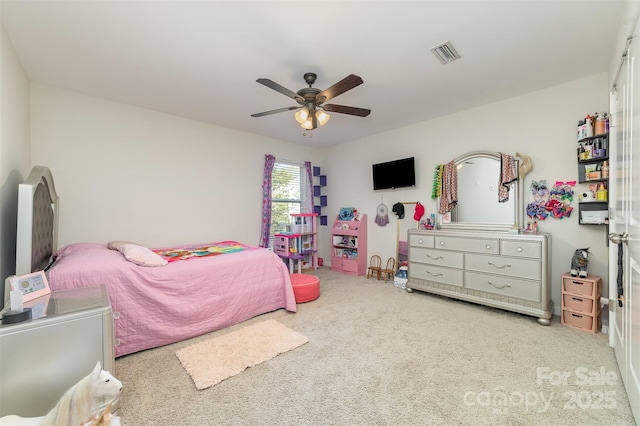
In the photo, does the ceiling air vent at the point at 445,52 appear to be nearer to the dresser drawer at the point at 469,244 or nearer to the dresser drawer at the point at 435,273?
the dresser drawer at the point at 469,244

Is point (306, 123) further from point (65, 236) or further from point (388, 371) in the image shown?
point (65, 236)

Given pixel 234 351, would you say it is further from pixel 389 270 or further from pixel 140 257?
pixel 389 270

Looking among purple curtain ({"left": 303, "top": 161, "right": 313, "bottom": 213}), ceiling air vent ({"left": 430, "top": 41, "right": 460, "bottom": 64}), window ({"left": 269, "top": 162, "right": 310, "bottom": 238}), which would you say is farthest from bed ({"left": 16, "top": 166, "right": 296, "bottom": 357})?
ceiling air vent ({"left": 430, "top": 41, "right": 460, "bottom": 64})

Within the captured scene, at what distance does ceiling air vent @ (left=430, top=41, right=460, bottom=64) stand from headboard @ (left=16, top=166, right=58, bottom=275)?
3004 millimetres

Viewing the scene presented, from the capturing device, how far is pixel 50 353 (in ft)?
4.11

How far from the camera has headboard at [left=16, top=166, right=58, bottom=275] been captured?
1.49 m

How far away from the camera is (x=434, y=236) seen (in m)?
3.41

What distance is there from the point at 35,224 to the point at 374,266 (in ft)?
13.7

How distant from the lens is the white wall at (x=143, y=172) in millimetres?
2822

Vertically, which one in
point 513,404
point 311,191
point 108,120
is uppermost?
point 108,120

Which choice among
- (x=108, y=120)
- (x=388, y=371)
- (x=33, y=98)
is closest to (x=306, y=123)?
(x=388, y=371)

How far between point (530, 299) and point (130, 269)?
381 cm

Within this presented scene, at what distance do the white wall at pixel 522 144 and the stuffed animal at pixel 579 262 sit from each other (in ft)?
0.44

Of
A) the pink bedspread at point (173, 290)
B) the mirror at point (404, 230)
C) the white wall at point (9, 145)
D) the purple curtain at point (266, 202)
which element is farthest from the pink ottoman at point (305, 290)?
the white wall at point (9, 145)
